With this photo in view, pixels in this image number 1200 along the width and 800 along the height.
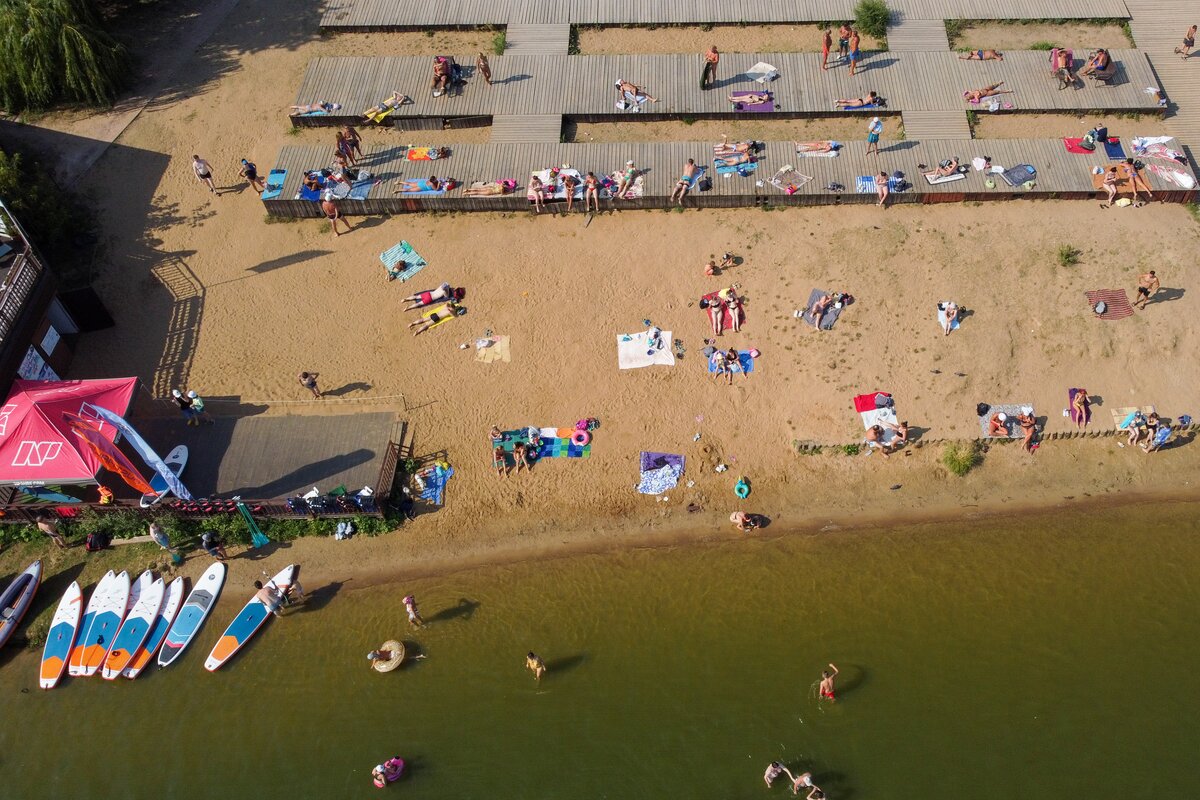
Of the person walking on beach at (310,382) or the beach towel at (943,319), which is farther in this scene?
the beach towel at (943,319)

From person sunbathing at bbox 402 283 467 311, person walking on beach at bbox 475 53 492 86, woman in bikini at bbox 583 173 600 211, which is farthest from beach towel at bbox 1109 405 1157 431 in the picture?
person walking on beach at bbox 475 53 492 86

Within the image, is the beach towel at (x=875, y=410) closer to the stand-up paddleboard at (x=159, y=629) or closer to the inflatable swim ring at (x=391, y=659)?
the inflatable swim ring at (x=391, y=659)

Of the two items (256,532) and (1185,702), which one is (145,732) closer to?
(256,532)

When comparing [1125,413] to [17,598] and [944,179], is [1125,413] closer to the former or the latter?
[944,179]

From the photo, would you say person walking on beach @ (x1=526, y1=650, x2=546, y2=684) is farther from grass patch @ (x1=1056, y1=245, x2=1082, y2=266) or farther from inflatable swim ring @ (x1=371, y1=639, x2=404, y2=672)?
grass patch @ (x1=1056, y1=245, x2=1082, y2=266)

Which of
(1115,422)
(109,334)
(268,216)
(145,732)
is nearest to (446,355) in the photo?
(268,216)

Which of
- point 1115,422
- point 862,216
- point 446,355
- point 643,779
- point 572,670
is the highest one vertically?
point 862,216

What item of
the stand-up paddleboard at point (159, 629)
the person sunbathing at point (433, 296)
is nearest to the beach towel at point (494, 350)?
the person sunbathing at point (433, 296)
